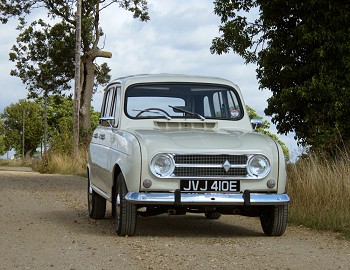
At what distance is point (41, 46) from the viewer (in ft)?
156

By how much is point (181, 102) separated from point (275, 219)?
85.9 inches

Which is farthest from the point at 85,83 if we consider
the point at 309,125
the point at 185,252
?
the point at 185,252

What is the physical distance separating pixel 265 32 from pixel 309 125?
4.36 m

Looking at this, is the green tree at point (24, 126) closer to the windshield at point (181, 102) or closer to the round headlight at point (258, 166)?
the windshield at point (181, 102)

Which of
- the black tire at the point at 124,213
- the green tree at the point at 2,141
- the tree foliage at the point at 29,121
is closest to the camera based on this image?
the black tire at the point at 124,213

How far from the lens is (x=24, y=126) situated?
101 metres

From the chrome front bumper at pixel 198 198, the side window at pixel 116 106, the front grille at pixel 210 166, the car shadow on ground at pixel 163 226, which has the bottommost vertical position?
the car shadow on ground at pixel 163 226

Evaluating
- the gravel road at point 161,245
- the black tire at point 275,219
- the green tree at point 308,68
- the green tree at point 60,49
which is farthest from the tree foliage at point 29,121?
the black tire at point 275,219

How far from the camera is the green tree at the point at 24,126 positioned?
100m

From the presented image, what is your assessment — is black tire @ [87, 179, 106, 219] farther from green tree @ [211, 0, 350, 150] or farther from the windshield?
green tree @ [211, 0, 350, 150]

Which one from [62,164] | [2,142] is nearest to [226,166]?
[62,164]

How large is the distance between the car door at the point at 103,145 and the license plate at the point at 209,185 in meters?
1.38

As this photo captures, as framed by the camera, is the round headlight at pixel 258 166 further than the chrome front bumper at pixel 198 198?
Yes

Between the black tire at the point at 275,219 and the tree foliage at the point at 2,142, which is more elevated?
the black tire at the point at 275,219
